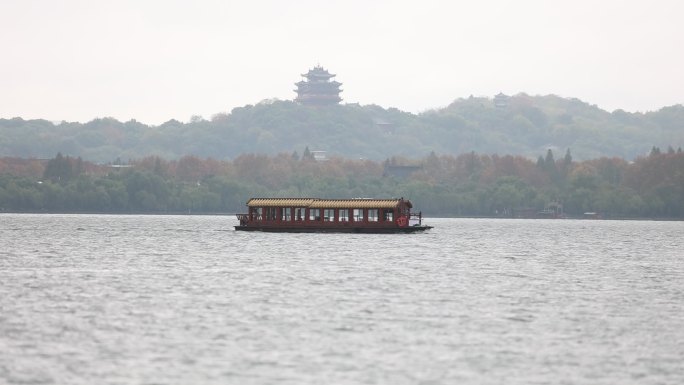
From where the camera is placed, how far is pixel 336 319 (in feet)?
194

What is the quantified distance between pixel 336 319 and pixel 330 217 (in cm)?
9062

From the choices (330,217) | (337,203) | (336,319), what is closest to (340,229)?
(337,203)

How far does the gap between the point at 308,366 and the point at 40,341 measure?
11937 millimetres

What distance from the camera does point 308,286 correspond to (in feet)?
251

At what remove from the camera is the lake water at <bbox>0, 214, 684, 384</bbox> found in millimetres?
45500

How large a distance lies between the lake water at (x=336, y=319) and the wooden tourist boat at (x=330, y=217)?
104ft

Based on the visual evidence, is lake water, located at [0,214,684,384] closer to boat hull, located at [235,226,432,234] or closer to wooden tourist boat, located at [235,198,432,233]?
boat hull, located at [235,226,432,234]

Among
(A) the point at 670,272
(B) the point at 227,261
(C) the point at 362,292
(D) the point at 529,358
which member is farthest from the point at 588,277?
(D) the point at 529,358

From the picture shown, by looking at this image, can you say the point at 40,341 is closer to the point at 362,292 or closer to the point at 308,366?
the point at 308,366

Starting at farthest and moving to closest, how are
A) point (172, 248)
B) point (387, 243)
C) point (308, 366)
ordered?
1. point (387, 243)
2. point (172, 248)
3. point (308, 366)

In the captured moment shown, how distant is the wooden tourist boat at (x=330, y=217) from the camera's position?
141750 millimetres

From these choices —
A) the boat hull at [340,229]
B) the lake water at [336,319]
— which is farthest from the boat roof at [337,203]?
the lake water at [336,319]

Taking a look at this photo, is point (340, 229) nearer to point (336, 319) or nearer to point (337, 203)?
point (337, 203)

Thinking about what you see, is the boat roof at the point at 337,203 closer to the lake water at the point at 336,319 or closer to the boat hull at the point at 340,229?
the boat hull at the point at 340,229
